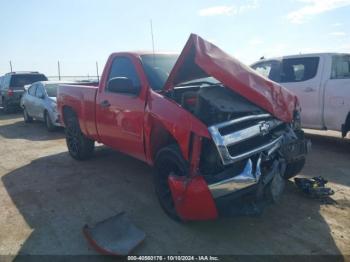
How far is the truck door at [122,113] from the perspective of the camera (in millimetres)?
4672

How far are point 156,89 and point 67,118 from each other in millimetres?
3288

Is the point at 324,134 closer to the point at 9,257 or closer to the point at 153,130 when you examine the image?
the point at 153,130

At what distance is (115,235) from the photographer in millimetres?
3715

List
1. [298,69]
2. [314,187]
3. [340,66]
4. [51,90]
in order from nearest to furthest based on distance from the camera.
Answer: [314,187]
[340,66]
[298,69]
[51,90]

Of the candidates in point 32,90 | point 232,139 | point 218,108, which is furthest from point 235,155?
point 32,90

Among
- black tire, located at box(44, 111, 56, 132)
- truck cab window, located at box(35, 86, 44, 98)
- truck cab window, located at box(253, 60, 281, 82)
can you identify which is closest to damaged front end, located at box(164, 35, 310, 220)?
truck cab window, located at box(253, 60, 281, 82)

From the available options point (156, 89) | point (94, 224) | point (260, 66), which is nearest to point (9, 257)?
point (94, 224)

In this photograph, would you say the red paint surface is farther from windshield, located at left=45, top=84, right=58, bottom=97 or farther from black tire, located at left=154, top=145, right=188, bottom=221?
windshield, located at left=45, top=84, right=58, bottom=97

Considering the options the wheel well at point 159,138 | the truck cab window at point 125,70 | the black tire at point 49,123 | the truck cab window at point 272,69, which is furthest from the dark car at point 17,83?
the wheel well at point 159,138

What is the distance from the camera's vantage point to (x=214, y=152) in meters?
3.63

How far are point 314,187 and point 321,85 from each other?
325 centimetres

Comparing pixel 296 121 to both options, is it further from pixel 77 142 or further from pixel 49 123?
pixel 49 123

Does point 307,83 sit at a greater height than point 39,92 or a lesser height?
greater

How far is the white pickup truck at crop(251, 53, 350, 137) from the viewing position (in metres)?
6.92
